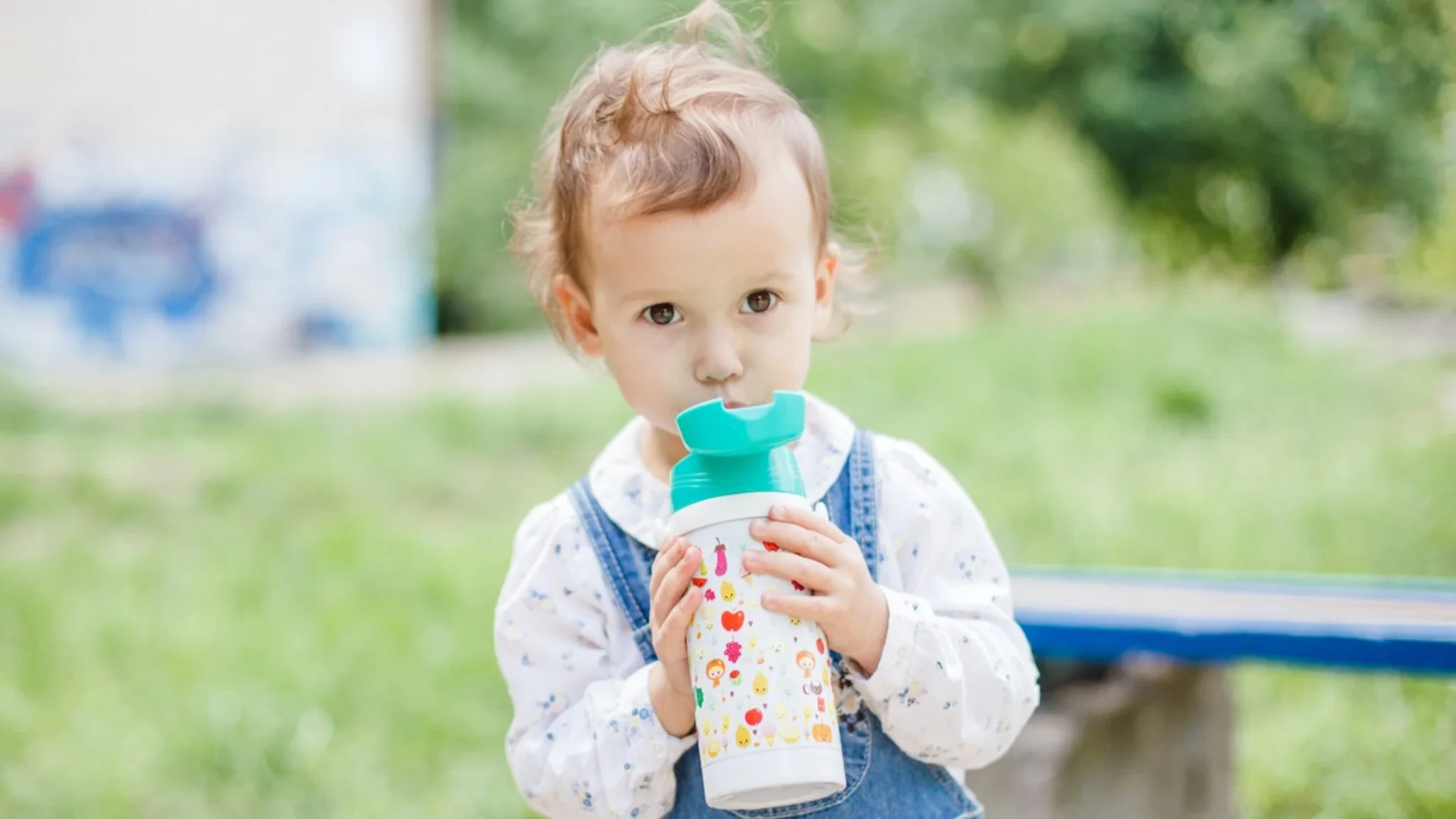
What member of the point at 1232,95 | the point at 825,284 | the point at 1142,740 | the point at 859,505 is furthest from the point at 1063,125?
the point at 859,505

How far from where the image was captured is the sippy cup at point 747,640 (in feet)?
3.07

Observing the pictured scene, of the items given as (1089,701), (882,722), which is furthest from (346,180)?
(882,722)

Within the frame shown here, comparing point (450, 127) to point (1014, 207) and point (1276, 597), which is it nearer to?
point (1014, 207)

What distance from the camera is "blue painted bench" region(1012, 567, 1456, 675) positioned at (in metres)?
1.71

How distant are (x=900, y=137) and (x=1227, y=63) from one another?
2508mm

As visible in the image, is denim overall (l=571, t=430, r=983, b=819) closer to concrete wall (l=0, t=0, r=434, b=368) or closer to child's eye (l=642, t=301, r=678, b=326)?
child's eye (l=642, t=301, r=678, b=326)

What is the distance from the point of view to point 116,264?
7250 millimetres

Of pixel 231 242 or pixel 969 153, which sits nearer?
pixel 969 153

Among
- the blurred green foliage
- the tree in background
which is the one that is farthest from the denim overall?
the tree in background

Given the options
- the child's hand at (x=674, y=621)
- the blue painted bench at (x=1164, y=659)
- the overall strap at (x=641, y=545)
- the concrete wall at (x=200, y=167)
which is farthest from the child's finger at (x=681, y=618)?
the concrete wall at (x=200, y=167)

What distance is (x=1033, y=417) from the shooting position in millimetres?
3979

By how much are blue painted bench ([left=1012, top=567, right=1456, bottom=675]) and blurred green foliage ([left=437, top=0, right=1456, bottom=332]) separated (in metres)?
0.65

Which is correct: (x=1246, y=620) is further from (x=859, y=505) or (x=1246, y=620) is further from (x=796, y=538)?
(x=796, y=538)

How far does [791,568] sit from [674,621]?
0.29 feet
